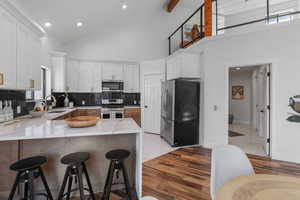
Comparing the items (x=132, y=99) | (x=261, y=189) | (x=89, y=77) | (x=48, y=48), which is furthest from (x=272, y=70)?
(x=48, y=48)

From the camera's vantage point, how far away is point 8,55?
1.92 metres

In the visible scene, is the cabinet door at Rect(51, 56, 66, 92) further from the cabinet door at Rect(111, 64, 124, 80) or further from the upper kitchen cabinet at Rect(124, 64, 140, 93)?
the upper kitchen cabinet at Rect(124, 64, 140, 93)

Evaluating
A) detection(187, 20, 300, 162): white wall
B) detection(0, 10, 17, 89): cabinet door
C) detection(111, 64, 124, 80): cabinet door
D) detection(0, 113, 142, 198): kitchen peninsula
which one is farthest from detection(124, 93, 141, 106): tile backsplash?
detection(0, 10, 17, 89): cabinet door

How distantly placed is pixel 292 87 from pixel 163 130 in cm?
317

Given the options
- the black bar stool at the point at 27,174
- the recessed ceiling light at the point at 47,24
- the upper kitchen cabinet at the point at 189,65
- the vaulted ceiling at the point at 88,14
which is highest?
the vaulted ceiling at the point at 88,14

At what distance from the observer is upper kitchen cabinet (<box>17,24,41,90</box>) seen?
215cm

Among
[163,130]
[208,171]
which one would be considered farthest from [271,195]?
[163,130]

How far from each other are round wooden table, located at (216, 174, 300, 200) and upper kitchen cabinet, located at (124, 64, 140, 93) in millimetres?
4802

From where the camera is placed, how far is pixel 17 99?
104 inches

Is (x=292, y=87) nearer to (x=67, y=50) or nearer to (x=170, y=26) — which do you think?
(x=170, y=26)

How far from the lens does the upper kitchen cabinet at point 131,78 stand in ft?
18.1

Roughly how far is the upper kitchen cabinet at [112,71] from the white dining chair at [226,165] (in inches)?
181

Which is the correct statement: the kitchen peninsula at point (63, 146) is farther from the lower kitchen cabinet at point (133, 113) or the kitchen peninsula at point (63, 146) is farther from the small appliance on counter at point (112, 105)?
the lower kitchen cabinet at point (133, 113)

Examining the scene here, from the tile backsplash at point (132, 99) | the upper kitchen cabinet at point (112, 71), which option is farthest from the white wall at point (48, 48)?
the tile backsplash at point (132, 99)
